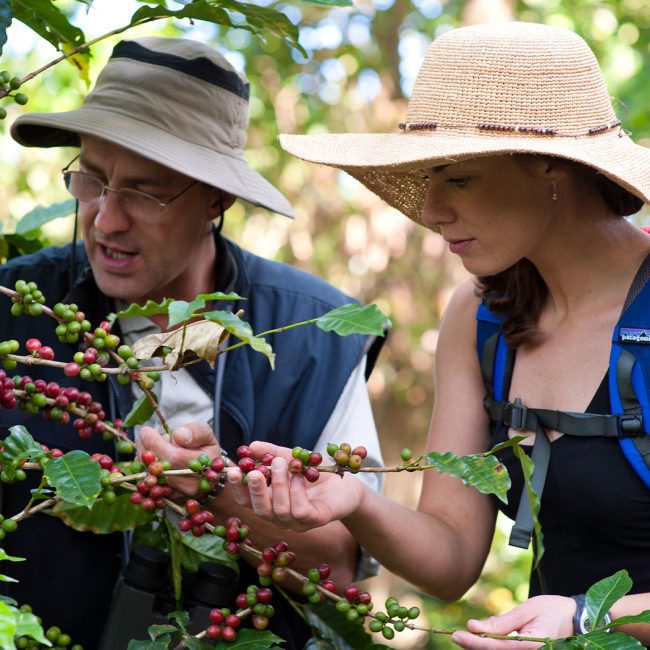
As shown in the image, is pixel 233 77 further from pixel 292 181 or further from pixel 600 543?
pixel 292 181

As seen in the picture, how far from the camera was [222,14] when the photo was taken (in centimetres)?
184

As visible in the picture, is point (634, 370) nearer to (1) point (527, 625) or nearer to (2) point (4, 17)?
(1) point (527, 625)

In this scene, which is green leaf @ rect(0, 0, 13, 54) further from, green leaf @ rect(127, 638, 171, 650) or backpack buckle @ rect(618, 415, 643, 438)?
backpack buckle @ rect(618, 415, 643, 438)

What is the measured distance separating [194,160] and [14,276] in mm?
525

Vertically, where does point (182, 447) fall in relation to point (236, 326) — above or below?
below

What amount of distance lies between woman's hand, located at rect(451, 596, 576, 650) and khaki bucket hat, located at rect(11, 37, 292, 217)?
111cm

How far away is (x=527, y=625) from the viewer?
1.69 meters

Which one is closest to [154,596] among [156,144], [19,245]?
[156,144]

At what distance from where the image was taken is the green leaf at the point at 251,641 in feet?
5.32

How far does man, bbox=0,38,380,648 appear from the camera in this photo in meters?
2.22

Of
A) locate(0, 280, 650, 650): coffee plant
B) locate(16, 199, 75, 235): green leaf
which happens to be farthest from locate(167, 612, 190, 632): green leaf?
locate(16, 199, 75, 235): green leaf

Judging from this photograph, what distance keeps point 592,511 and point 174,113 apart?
50.7 inches

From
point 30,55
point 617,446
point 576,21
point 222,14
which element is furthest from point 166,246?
point 576,21

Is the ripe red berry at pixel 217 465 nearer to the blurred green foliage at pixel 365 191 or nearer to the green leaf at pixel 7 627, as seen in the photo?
the green leaf at pixel 7 627
